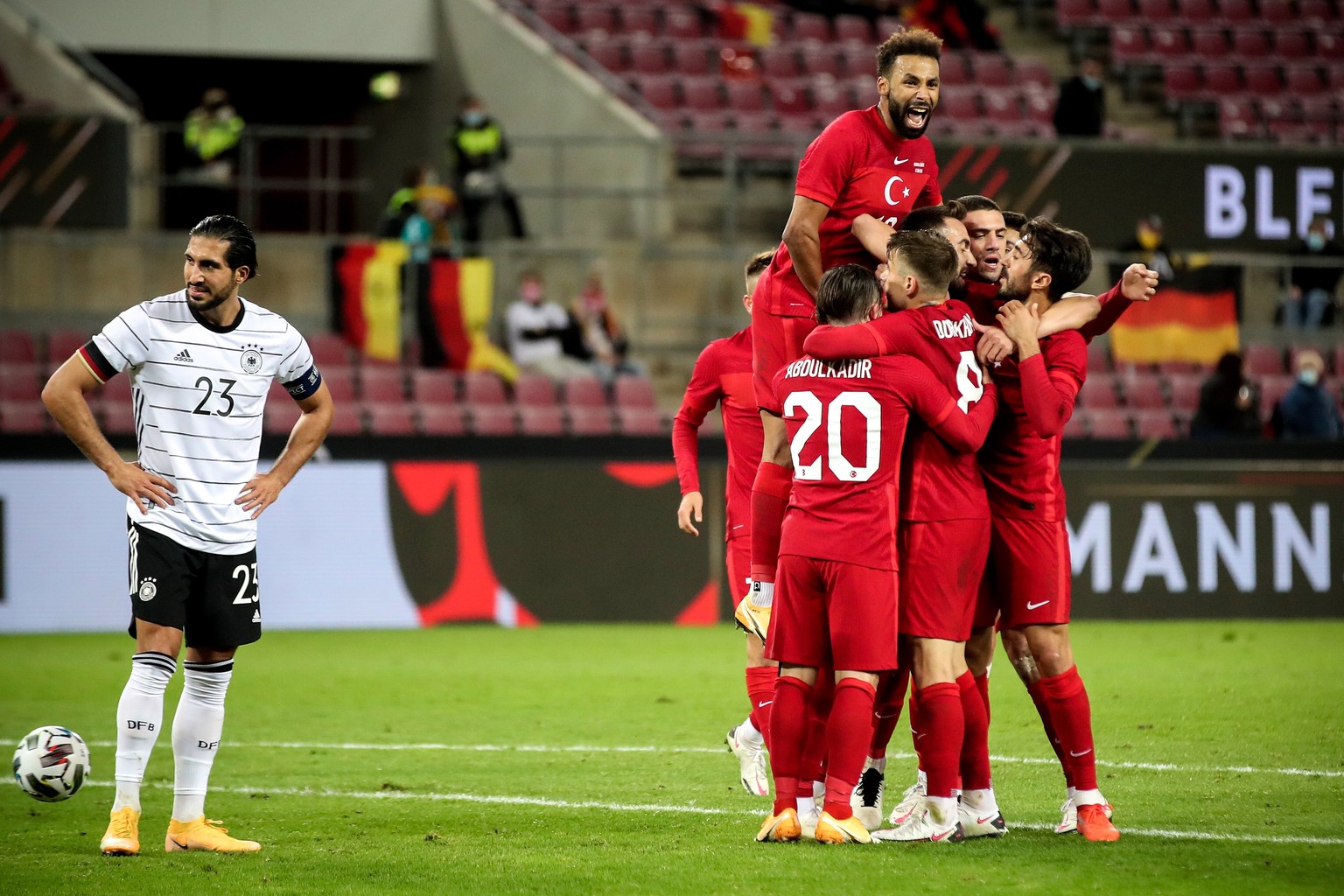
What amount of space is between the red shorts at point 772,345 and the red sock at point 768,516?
0.87 ft

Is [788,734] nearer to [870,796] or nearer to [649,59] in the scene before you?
[870,796]

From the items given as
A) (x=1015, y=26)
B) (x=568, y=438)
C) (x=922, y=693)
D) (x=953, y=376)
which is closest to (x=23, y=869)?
(x=922, y=693)

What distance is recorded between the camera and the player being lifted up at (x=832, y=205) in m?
6.80

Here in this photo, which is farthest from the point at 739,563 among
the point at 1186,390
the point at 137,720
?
the point at 1186,390

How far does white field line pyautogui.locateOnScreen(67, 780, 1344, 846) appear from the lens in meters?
6.30

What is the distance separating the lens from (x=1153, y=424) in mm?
18922

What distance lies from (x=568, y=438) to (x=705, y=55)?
28.6 feet

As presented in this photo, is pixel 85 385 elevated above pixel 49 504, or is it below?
above

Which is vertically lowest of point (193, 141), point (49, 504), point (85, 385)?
point (49, 504)

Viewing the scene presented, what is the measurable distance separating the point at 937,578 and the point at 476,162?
1396 centimetres

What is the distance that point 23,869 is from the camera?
604 cm

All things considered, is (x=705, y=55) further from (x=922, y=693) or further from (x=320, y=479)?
(x=922, y=693)

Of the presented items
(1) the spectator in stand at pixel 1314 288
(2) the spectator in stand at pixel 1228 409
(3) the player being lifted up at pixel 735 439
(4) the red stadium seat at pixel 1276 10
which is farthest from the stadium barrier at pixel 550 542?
(4) the red stadium seat at pixel 1276 10

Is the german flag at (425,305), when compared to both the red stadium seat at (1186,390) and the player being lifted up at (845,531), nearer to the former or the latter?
the red stadium seat at (1186,390)
